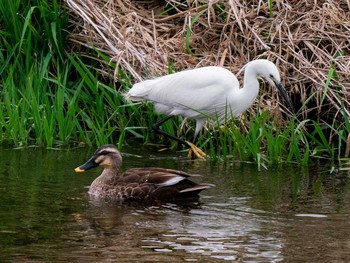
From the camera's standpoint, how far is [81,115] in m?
10.6

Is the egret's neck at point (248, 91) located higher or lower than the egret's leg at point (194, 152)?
higher

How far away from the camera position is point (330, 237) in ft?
22.3

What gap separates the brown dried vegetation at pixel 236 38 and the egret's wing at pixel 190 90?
462 mm

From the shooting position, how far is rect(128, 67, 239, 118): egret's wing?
1035 cm

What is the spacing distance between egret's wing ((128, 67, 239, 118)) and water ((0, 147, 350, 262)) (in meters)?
0.91

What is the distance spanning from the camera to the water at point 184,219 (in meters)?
6.32

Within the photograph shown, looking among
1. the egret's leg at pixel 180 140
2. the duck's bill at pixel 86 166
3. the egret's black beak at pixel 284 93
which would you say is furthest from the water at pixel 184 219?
the egret's black beak at pixel 284 93

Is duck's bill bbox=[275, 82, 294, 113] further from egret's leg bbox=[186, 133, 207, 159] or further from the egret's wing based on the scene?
egret's leg bbox=[186, 133, 207, 159]

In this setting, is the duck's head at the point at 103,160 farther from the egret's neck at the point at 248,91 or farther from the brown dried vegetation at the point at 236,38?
the brown dried vegetation at the point at 236,38

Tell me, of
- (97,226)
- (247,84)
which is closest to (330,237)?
(97,226)

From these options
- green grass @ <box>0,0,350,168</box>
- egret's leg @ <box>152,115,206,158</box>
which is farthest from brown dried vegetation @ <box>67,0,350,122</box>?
egret's leg @ <box>152,115,206,158</box>

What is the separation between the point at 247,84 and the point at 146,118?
50.4 inches

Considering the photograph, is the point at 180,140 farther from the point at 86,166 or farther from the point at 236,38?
the point at 86,166

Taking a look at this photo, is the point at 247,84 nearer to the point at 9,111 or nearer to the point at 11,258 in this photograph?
the point at 9,111
